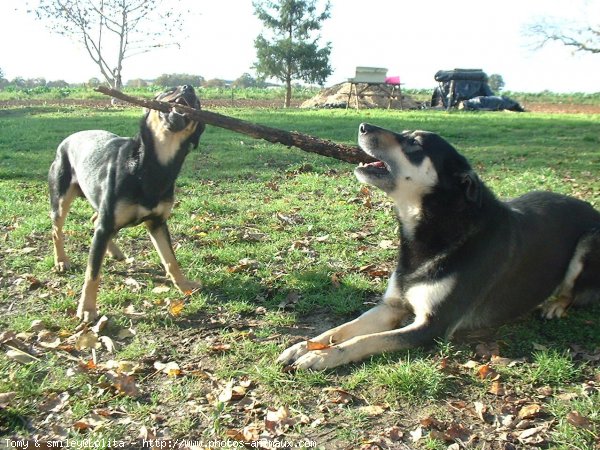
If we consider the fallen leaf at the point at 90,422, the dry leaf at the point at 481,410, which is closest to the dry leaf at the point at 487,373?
the dry leaf at the point at 481,410

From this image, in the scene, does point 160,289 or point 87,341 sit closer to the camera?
point 87,341

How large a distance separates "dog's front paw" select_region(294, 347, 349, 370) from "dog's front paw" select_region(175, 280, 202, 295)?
1.73 m

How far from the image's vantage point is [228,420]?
3123mm

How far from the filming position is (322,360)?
361 centimetres

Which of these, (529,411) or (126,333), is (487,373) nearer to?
(529,411)

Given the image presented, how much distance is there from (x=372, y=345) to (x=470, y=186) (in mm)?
1313

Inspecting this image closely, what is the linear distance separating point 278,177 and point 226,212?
250 centimetres

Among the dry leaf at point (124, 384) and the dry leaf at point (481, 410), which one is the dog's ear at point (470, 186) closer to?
the dry leaf at point (481, 410)

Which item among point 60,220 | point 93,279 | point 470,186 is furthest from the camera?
point 60,220

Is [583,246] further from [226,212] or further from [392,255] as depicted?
[226,212]

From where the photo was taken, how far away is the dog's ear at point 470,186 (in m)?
3.85

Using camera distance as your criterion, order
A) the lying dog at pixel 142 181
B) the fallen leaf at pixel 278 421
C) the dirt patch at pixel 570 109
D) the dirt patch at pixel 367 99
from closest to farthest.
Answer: the fallen leaf at pixel 278 421, the lying dog at pixel 142 181, the dirt patch at pixel 570 109, the dirt patch at pixel 367 99

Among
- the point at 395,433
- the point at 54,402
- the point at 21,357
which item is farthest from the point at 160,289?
the point at 395,433

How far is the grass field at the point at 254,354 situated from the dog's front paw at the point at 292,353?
9cm
